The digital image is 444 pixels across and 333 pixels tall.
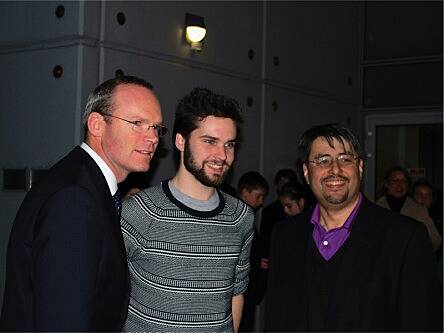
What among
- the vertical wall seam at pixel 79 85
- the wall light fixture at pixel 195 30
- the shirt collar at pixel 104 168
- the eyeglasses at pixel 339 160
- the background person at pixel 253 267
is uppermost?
the wall light fixture at pixel 195 30

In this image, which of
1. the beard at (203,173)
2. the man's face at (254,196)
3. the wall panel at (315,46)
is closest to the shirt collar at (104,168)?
the beard at (203,173)

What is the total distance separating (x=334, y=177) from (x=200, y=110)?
22.2 inches

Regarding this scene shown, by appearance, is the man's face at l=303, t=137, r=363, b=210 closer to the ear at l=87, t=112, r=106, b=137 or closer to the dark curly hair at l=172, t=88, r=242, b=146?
the dark curly hair at l=172, t=88, r=242, b=146

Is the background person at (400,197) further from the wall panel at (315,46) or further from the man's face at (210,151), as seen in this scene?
the man's face at (210,151)

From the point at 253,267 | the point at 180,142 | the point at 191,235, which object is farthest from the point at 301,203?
the point at 191,235

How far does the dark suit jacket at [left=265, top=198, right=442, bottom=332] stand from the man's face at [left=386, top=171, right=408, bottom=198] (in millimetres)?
3657

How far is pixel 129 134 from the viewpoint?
2186 mm

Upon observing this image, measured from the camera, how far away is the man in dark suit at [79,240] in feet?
5.94

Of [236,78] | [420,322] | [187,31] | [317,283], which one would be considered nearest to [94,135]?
[317,283]

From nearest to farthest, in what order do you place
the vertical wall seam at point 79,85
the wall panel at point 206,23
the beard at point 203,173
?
the beard at point 203,173 → the vertical wall seam at point 79,85 → the wall panel at point 206,23

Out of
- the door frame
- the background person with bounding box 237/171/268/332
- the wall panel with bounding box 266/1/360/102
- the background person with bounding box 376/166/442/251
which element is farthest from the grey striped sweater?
the door frame

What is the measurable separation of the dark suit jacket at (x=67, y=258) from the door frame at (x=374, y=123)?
6755 millimetres

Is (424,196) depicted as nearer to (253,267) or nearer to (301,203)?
(301,203)

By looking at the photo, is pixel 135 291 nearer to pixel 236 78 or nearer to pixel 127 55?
pixel 127 55
